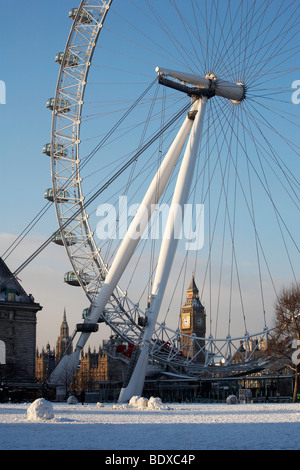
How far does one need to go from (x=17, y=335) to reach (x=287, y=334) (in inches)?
1283

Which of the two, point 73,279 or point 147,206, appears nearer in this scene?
point 147,206

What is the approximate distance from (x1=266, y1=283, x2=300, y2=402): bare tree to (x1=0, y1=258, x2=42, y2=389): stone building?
29.0 metres

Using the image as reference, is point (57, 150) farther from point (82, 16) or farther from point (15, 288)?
point (15, 288)

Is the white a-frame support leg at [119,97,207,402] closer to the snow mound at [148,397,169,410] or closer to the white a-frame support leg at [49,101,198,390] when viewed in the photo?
the white a-frame support leg at [49,101,198,390]

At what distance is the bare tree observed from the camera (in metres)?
61.8

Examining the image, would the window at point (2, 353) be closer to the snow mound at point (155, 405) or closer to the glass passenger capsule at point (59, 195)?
the glass passenger capsule at point (59, 195)

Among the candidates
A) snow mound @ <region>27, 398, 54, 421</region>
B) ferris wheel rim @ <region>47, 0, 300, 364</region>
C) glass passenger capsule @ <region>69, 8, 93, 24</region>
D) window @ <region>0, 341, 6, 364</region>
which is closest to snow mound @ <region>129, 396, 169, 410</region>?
snow mound @ <region>27, 398, 54, 421</region>

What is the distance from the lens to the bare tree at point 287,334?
2435 inches

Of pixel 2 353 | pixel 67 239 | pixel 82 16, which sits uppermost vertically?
pixel 82 16

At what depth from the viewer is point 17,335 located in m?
82.2

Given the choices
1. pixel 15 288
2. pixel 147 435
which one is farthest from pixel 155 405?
pixel 15 288

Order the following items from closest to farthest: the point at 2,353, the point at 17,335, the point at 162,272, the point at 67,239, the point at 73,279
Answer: the point at 162,272 < the point at 67,239 < the point at 73,279 < the point at 2,353 < the point at 17,335
